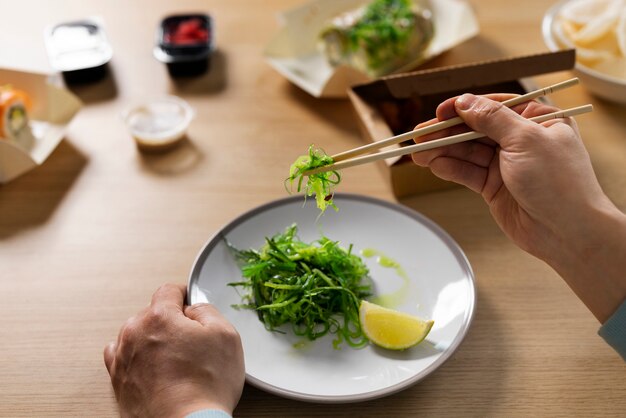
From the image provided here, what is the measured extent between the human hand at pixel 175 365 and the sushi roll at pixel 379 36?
1288mm

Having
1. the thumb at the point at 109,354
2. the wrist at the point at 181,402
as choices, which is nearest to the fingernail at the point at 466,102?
the wrist at the point at 181,402

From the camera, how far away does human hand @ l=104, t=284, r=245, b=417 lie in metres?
1.21

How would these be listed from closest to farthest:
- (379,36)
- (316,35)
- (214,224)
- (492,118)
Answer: (492,118) → (214,224) → (379,36) → (316,35)

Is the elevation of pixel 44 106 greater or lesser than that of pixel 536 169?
lesser

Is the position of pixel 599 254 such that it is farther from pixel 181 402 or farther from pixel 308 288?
pixel 181 402

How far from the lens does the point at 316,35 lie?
2.50 meters

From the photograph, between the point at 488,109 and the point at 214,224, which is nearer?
the point at 488,109

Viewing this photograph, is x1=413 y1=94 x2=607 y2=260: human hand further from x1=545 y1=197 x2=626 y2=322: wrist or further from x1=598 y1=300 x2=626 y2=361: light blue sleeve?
x1=598 y1=300 x2=626 y2=361: light blue sleeve

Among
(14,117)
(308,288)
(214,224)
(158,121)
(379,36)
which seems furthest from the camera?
(379,36)

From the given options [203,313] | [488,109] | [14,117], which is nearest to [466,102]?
[488,109]

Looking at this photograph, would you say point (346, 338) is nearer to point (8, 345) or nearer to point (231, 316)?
point (231, 316)

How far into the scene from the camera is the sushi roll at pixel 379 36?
7.53 feet

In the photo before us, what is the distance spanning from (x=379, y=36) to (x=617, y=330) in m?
1.37

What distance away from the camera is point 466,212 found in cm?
181
